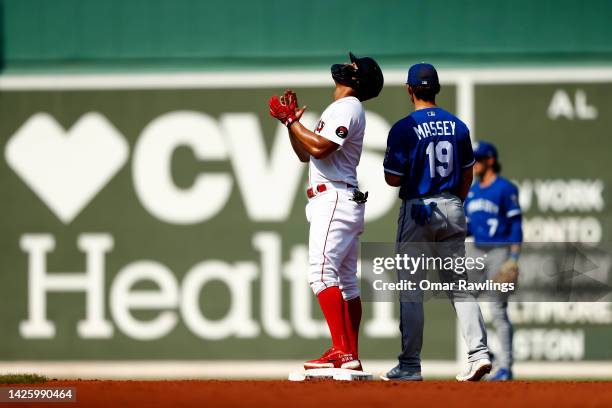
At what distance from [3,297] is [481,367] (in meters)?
6.87

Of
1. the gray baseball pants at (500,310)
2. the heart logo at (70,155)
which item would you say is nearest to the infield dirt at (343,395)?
the gray baseball pants at (500,310)

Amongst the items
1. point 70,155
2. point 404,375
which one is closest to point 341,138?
point 404,375

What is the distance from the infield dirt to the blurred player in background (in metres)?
0.41

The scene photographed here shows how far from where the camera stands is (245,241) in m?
12.1

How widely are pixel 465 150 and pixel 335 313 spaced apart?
1.34m

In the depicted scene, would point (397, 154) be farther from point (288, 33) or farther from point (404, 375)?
point (288, 33)

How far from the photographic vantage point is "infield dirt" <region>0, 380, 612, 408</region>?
5.79m

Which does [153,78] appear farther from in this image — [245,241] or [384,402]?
[384,402]

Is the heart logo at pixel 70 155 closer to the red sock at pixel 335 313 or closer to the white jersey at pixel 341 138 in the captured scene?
the white jersey at pixel 341 138

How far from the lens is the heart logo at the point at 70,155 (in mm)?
12297

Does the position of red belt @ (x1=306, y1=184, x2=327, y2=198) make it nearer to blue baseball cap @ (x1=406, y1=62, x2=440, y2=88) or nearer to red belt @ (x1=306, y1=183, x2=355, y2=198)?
red belt @ (x1=306, y1=183, x2=355, y2=198)

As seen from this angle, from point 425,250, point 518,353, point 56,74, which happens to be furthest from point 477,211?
point 56,74

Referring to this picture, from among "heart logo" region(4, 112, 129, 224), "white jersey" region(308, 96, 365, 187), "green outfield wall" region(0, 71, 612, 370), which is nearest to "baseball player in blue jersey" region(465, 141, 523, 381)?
"green outfield wall" region(0, 71, 612, 370)

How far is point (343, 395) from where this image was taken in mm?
5973
